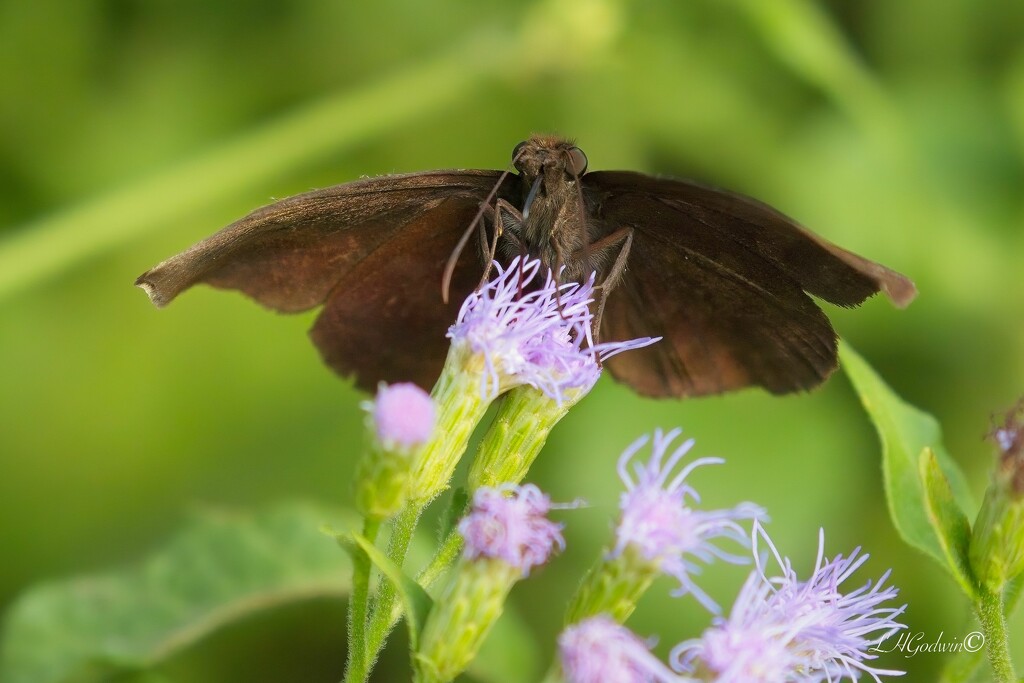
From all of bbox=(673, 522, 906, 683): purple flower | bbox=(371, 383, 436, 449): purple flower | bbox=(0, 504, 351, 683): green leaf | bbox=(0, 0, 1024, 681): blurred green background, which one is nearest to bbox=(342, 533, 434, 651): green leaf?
bbox=(371, 383, 436, 449): purple flower

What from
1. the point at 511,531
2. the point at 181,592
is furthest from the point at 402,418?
the point at 181,592

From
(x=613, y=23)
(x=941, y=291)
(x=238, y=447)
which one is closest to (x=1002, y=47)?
(x=941, y=291)

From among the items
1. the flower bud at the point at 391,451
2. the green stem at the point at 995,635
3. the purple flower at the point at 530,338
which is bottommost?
the green stem at the point at 995,635

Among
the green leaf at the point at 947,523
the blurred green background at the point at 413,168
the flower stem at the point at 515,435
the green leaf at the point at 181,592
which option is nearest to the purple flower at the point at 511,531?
the flower stem at the point at 515,435

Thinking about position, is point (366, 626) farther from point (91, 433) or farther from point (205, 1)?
point (205, 1)

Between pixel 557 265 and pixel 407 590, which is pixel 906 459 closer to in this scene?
pixel 557 265

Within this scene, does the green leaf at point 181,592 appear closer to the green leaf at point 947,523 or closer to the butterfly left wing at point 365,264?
the butterfly left wing at point 365,264
